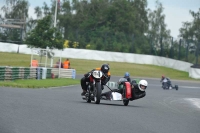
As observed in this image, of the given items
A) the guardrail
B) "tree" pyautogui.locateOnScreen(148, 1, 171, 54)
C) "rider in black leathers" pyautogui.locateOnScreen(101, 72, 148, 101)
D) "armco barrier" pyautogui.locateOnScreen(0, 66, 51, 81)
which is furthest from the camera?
"tree" pyautogui.locateOnScreen(148, 1, 171, 54)

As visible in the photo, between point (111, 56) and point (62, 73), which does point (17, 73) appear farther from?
point (111, 56)

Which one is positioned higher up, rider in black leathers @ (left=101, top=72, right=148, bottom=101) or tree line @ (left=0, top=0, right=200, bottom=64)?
tree line @ (left=0, top=0, right=200, bottom=64)

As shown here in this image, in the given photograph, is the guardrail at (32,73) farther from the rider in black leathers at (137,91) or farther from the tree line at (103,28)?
the rider in black leathers at (137,91)

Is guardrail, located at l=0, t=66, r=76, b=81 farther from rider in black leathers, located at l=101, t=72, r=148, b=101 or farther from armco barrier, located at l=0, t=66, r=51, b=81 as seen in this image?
rider in black leathers, located at l=101, t=72, r=148, b=101

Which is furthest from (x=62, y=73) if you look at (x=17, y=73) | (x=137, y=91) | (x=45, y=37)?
(x=137, y=91)

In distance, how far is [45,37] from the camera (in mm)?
46656

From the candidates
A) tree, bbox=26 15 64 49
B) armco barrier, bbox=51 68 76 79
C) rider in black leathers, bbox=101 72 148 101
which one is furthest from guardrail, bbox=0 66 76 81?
rider in black leathers, bbox=101 72 148 101

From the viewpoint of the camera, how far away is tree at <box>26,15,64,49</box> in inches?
1821

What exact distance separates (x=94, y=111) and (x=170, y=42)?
5077 cm

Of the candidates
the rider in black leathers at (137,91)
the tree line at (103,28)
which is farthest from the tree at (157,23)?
the rider in black leathers at (137,91)

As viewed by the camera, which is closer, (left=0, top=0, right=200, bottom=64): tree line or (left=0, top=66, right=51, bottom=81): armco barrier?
(left=0, top=66, right=51, bottom=81): armco barrier

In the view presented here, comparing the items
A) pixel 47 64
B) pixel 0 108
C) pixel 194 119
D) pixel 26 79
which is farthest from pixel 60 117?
pixel 47 64

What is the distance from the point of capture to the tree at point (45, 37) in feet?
152

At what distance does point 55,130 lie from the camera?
1028cm
